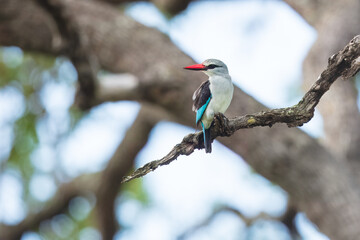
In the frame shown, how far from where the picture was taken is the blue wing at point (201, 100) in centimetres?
329

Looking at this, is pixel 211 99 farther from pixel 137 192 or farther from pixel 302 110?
pixel 137 192

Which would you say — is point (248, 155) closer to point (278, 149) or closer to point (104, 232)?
point (278, 149)

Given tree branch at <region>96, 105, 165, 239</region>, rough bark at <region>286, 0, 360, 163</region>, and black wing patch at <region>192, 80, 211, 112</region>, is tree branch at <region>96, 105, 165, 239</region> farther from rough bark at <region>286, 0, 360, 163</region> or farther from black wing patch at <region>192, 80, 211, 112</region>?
black wing patch at <region>192, 80, 211, 112</region>

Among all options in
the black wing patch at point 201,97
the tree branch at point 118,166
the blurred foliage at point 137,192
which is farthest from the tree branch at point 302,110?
the blurred foliage at point 137,192

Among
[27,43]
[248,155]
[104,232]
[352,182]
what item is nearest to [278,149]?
[248,155]

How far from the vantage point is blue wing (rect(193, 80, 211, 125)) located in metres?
3.29

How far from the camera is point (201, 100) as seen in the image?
341cm

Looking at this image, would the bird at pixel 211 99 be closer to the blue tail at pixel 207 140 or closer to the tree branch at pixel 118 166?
the blue tail at pixel 207 140

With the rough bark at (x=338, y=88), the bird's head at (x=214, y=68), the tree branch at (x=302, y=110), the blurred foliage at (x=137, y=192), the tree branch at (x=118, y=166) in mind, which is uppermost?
the tree branch at (x=302, y=110)

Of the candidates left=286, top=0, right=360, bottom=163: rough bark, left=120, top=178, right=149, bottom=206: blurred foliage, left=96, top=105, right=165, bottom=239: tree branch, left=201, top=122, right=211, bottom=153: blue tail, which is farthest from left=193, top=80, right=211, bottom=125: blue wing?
left=120, top=178, right=149, bottom=206: blurred foliage

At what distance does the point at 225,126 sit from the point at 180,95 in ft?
13.7

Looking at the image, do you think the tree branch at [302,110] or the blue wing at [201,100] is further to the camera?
the blue wing at [201,100]

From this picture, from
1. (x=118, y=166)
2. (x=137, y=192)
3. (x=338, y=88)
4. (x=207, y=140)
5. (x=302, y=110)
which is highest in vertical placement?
(x=302, y=110)

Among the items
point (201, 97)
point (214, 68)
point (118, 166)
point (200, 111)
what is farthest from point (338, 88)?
point (200, 111)
